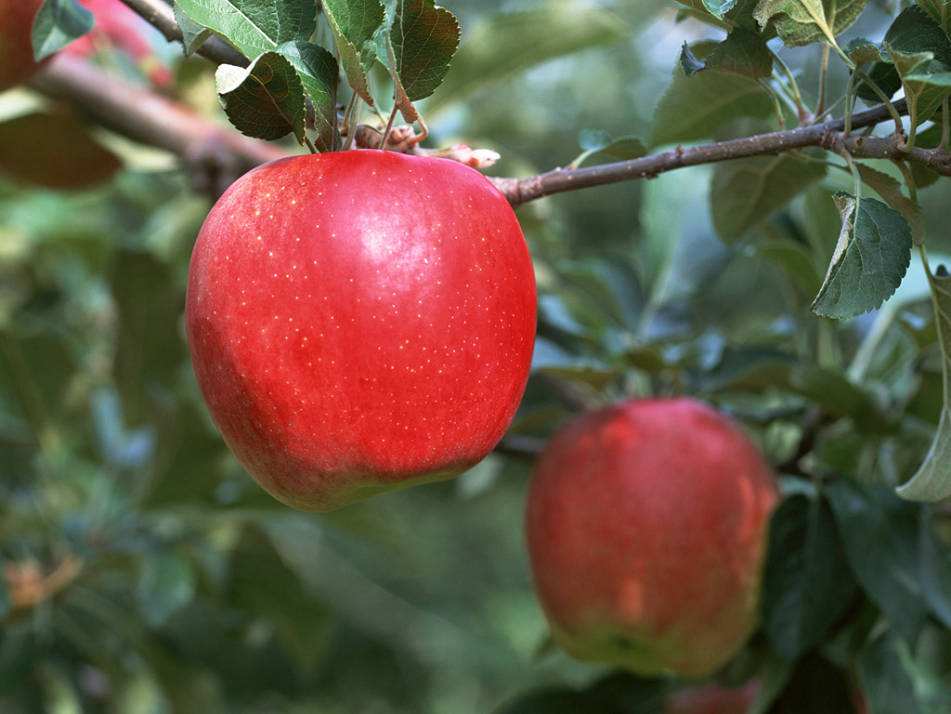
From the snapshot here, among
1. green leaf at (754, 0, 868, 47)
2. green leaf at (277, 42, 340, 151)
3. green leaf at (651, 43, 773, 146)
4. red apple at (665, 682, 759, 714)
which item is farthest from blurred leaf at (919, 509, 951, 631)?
green leaf at (277, 42, 340, 151)

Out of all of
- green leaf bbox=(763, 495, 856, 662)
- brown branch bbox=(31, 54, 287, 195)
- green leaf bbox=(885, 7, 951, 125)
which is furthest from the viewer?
brown branch bbox=(31, 54, 287, 195)

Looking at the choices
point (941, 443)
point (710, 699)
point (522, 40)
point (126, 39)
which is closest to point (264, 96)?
point (941, 443)

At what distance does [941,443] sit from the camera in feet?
1.96

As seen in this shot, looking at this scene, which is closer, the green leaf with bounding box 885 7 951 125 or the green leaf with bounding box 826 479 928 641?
the green leaf with bounding box 885 7 951 125

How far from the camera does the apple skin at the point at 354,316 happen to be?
21.7 inches

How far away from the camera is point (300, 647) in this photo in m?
1.34

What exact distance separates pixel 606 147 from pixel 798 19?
6.0 inches

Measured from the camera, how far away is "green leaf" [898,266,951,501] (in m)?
0.60

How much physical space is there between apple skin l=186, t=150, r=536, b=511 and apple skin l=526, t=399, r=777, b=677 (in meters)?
0.35

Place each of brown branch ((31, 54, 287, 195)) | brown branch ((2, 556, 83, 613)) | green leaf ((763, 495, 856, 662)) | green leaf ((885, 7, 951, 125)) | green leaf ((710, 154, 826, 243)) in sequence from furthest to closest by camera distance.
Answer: brown branch ((2, 556, 83, 613)), brown branch ((31, 54, 287, 195)), green leaf ((763, 495, 856, 662)), green leaf ((710, 154, 826, 243)), green leaf ((885, 7, 951, 125))

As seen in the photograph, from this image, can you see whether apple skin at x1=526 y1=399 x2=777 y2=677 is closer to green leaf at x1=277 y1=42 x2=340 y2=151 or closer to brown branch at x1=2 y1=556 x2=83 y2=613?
green leaf at x1=277 y1=42 x2=340 y2=151

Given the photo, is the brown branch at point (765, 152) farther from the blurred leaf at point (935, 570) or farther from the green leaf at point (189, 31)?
the blurred leaf at point (935, 570)

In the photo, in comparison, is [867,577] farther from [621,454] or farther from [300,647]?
[300,647]

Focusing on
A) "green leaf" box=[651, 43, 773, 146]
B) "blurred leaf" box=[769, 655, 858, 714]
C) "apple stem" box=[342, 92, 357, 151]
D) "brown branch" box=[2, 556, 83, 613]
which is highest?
"apple stem" box=[342, 92, 357, 151]
